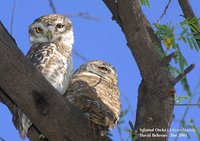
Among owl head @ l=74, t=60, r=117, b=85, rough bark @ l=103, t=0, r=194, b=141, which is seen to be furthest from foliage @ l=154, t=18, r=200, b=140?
owl head @ l=74, t=60, r=117, b=85

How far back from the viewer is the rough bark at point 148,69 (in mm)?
2541

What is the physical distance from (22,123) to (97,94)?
2.16 feet

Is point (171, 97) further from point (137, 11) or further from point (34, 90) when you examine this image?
point (34, 90)

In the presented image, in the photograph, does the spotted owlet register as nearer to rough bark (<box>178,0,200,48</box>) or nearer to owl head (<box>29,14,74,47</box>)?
owl head (<box>29,14,74,47</box>)

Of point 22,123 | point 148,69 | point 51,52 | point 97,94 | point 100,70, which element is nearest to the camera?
point 148,69

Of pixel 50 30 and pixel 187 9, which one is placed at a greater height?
pixel 50 30

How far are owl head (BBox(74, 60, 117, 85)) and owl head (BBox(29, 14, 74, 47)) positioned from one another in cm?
27

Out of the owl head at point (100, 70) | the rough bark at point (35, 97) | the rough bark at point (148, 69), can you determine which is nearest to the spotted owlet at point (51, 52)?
the owl head at point (100, 70)

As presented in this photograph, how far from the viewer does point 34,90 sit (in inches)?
95.3

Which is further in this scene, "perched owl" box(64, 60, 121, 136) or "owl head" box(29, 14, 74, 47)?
"owl head" box(29, 14, 74, 47)

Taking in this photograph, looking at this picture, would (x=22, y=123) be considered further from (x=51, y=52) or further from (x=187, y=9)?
(x=187, y=9)

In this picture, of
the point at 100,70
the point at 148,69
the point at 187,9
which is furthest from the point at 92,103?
the point at 100,70

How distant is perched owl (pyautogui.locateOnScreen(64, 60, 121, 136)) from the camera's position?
9.55 ft

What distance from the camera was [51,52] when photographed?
376 cm
